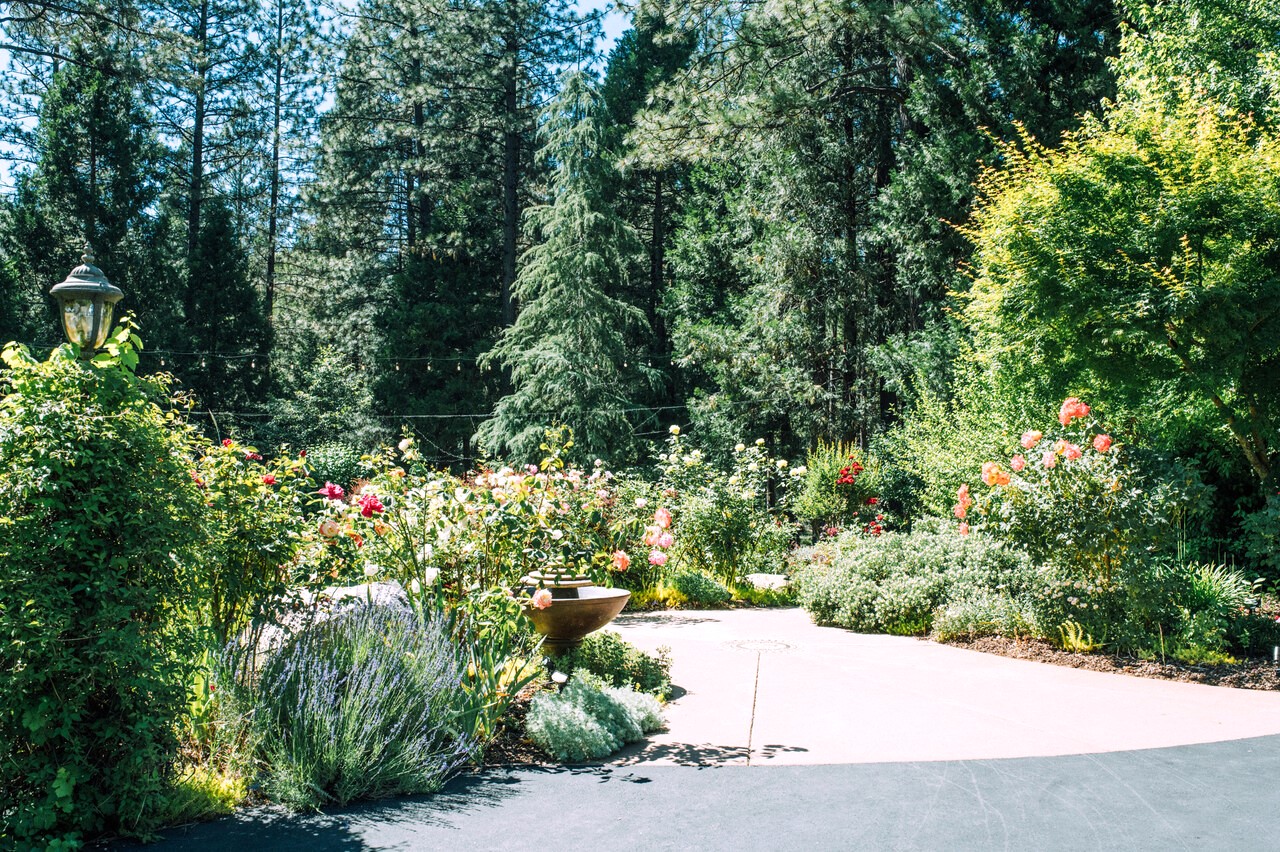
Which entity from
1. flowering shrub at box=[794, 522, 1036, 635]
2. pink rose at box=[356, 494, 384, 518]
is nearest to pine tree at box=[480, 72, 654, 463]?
flowering shrub at box=[794, 522, 1036, 635]

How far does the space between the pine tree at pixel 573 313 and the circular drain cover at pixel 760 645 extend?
11.0 m

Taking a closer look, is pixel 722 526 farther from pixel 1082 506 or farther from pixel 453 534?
pixel 453 534

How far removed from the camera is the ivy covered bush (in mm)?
3076

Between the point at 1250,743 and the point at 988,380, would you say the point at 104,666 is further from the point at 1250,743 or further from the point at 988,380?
the point at 988,380

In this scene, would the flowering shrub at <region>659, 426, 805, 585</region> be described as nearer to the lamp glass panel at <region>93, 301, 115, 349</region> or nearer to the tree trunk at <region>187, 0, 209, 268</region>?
the lamp glass panel at <region>93, 301, 115, 349</region>

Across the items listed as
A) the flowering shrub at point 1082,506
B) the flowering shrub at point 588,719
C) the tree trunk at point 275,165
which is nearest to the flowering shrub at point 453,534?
the flowering shrub at point 588,719

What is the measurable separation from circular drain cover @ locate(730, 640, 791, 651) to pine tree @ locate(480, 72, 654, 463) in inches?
434

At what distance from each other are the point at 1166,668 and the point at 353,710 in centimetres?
536

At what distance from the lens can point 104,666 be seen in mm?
3189


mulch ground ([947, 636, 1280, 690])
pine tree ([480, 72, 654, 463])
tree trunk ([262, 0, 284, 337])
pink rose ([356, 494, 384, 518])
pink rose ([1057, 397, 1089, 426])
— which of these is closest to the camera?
pink rose ([356, 494, 384, 518])

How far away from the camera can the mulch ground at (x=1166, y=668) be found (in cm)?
586

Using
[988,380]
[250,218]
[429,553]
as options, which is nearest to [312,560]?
[429,553]

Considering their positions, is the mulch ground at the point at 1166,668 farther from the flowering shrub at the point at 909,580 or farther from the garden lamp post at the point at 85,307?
the garden lamp post at the point at 85,307

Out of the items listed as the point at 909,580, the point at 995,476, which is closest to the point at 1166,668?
the point at 995,476
